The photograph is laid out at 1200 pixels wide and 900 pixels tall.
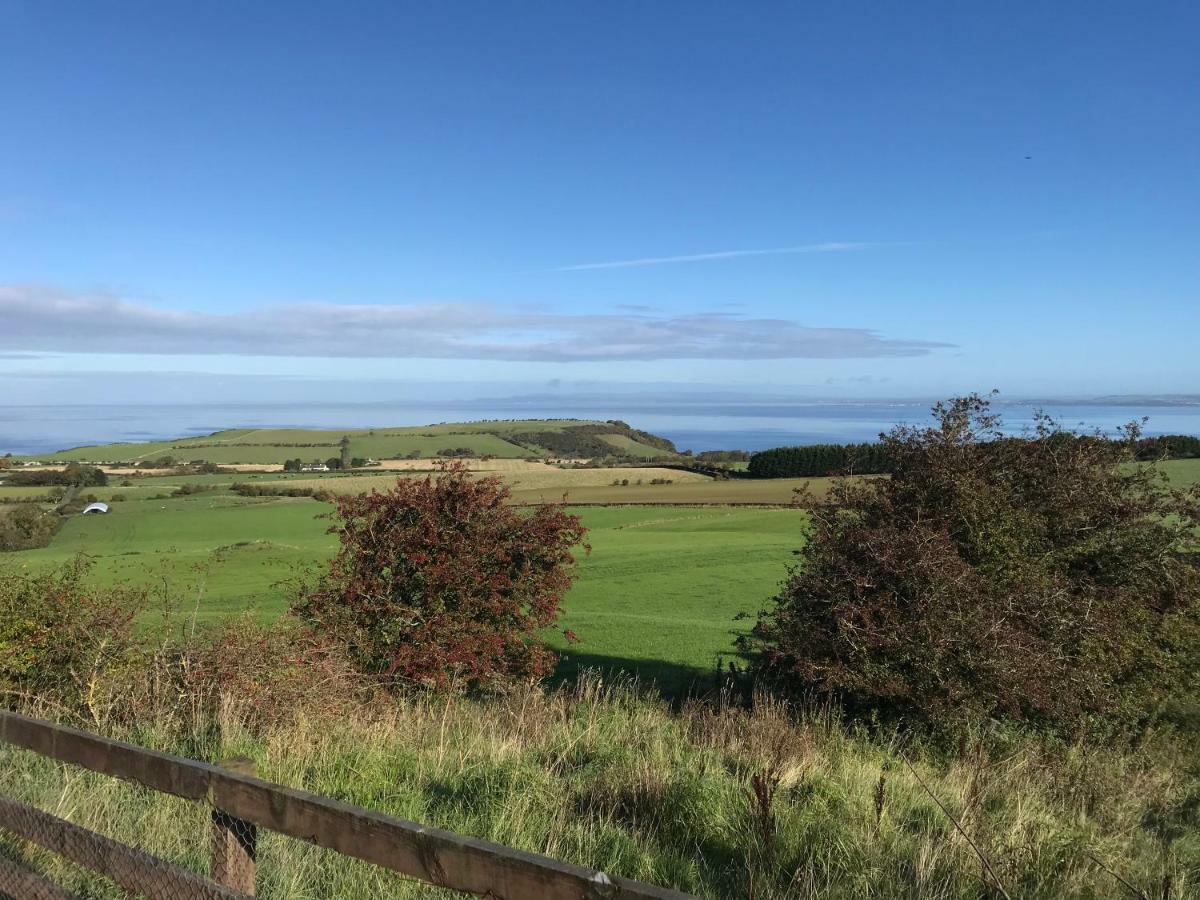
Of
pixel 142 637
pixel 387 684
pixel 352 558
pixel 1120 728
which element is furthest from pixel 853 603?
pixel 142 637

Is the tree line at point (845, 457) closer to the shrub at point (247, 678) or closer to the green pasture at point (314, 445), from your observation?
the shrub at point (247, 678)

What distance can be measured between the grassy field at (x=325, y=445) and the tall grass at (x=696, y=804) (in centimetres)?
8592

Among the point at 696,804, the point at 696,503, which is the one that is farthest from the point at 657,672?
the point at 696,503

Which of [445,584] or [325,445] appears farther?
[325,445]

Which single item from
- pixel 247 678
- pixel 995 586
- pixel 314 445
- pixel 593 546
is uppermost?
pixel 314 445

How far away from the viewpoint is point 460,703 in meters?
12.1

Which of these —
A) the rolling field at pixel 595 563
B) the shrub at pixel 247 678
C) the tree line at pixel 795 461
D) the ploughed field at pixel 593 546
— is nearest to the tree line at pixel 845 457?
the tree line at pixel 795 461

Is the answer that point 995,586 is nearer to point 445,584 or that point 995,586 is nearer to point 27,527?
point 445,584

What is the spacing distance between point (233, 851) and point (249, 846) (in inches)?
2.4

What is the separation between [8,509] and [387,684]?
4501 centimetres

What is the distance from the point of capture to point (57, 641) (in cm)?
955

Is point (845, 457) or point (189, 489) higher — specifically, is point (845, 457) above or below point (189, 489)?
above

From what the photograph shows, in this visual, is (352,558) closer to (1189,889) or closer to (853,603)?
(853,603)

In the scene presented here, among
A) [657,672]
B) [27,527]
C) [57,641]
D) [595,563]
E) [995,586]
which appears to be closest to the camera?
[57,641]
